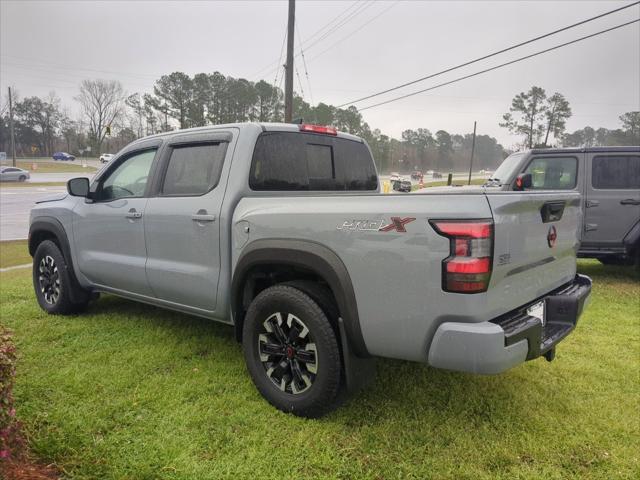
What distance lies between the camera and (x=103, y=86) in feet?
278

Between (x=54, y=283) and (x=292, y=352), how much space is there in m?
3.32

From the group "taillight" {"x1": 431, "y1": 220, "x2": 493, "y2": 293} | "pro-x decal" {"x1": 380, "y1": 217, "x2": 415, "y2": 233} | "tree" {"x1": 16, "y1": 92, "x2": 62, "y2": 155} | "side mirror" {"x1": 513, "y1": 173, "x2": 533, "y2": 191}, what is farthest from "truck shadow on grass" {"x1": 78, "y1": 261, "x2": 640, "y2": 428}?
"tree" {"x1": 16, "y1": 92, "x2": 62, "y2": 155}

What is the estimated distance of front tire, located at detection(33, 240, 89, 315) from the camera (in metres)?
4.71

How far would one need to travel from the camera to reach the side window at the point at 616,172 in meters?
6.66

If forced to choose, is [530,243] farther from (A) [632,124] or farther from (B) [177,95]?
(B) [177,95]

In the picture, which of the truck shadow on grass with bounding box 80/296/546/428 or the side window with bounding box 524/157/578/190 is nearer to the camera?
the truck shadow on grass with bounding box 80/296/546/428

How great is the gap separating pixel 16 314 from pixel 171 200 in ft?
8.64

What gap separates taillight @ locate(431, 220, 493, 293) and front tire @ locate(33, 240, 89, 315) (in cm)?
401

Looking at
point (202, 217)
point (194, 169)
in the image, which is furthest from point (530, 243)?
point (194, 169)

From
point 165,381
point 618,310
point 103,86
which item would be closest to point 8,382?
point 165,381

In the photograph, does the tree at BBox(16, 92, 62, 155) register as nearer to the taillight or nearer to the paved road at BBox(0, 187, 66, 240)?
the paved road at BBox(0, 187, 66, 240)

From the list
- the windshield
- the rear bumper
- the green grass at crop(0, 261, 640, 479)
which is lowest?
the green grass at crop(0, 261, 640, 479)

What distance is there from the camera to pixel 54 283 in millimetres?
Result: 4910

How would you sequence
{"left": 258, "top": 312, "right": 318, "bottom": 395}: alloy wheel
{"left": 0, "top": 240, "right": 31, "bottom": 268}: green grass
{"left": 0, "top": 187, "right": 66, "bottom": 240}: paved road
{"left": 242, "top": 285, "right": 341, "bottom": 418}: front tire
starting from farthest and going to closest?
1. {"left": 0, "top": 187, "right": 66, "bottom": 240}: paved road
2. {"left": 0, "top": 240, "right": 31, "bottom": 268}: green grass
3. {"left": 258, "top": 312, "right": 318, "bottom": 395}: alloy wheel
4. {"left": 242, "top": 285, "right": 341, "bottom": 418}: front tire
